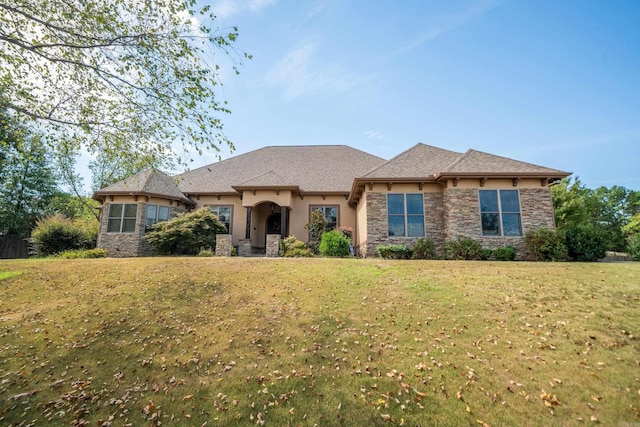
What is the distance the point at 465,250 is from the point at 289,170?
12153 mm

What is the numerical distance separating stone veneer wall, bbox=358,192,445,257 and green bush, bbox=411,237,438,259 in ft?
2.06

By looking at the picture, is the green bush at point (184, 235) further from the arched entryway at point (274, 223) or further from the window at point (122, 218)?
the arched entryway at point (274, 223)

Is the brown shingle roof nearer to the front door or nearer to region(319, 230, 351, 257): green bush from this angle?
region(319, 230, 351, 257): green bush

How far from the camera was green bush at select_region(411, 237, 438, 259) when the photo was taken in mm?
12227

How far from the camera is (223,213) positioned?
1795cm

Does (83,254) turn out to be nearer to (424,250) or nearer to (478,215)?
(424,250)

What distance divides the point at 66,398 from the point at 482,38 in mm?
13983

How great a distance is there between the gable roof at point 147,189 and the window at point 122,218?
2.58 ft

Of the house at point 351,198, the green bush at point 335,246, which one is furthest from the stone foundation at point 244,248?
the green bush at point 335,246

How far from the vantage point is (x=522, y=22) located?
9.74 m

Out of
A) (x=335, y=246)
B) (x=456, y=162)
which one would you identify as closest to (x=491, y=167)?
(x=456, y=162)

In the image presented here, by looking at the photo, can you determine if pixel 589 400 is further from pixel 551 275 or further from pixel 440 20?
pixel 440 20

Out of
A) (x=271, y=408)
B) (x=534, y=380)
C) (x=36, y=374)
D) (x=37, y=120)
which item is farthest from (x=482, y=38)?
(x=36, y=374)

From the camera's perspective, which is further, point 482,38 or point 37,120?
point 482,38
